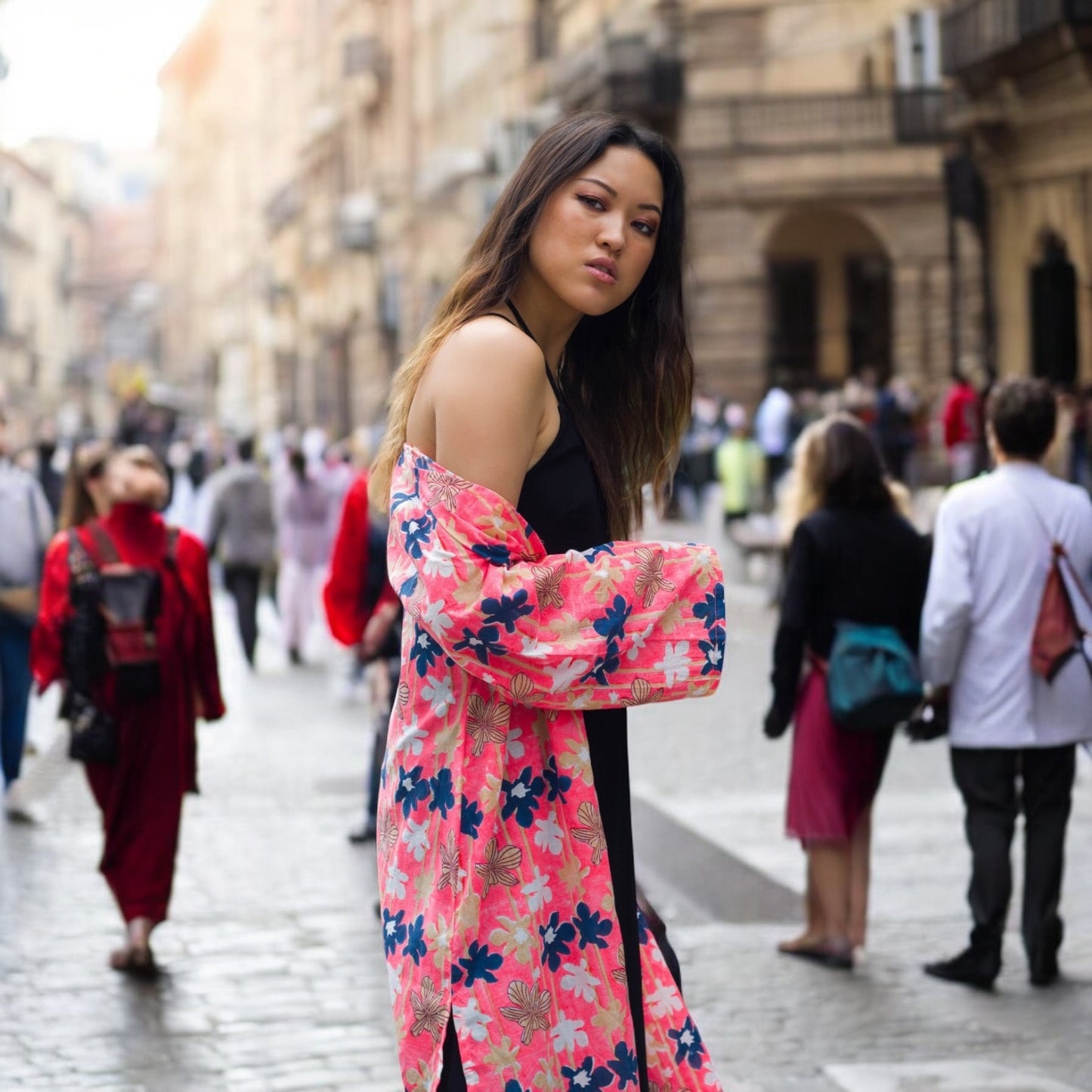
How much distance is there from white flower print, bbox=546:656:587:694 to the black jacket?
4.14 metres

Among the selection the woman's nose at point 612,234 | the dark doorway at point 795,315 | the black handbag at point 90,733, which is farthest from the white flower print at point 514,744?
the dark doorway at point 795,315

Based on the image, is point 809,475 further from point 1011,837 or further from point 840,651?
point 1011,837

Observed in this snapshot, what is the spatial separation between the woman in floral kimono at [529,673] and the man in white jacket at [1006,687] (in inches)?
146

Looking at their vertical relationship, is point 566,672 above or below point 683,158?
below

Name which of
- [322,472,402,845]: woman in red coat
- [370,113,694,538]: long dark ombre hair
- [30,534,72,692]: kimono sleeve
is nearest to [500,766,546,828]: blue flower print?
[370,113,694,538]: long dark ombre hair

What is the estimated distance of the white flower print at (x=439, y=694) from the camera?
3242 millimetres

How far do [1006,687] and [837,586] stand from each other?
655 millimetres

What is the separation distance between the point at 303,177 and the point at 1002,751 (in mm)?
66025

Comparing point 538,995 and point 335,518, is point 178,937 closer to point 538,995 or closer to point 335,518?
point 538,995

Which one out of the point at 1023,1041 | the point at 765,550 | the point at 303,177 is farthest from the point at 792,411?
the point at 303,177

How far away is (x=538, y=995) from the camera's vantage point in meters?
3.20

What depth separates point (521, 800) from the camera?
A: 3232 mm

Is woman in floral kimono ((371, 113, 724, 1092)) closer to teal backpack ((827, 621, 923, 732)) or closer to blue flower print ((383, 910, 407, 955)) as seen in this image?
blue flower print ((383, 910, 407, 955))

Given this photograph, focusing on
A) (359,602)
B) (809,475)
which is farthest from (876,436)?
(809,475)
